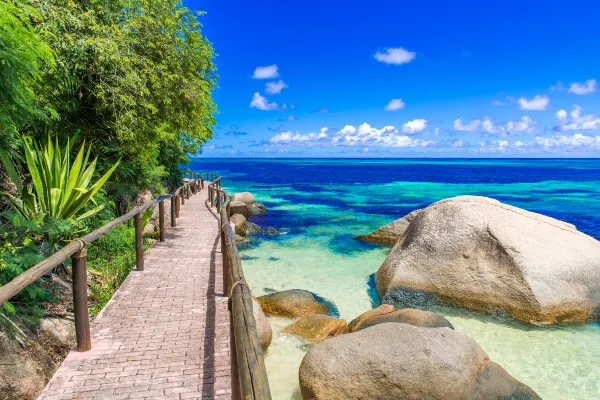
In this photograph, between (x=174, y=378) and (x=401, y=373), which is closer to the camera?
(x=174, y=378)

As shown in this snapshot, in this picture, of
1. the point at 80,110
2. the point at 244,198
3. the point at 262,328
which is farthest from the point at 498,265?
the point at 244,198

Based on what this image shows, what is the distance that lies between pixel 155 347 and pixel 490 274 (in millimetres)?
6973

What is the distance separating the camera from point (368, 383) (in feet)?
14.9

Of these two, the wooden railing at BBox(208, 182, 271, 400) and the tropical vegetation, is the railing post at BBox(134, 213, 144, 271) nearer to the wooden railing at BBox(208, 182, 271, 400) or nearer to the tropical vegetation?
the tropical vegetation

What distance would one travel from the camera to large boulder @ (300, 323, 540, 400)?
4.51 metres

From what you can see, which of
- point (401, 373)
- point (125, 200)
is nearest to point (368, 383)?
point (401, 373)

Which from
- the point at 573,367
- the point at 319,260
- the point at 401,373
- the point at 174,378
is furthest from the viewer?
the point at 319,260

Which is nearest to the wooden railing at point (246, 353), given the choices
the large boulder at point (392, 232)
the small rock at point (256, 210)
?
the large boulder at point (392, 232)

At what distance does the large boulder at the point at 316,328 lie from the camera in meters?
6.97

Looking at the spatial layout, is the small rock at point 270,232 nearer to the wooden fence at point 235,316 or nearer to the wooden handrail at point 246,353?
the wooden fence at point 235,316

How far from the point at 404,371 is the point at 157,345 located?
2.97 meters

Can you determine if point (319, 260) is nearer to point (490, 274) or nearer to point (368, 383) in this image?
point (490, 274)

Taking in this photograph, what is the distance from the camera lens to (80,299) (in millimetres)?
3930

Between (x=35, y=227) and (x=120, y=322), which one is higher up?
(x=35, y=227)
